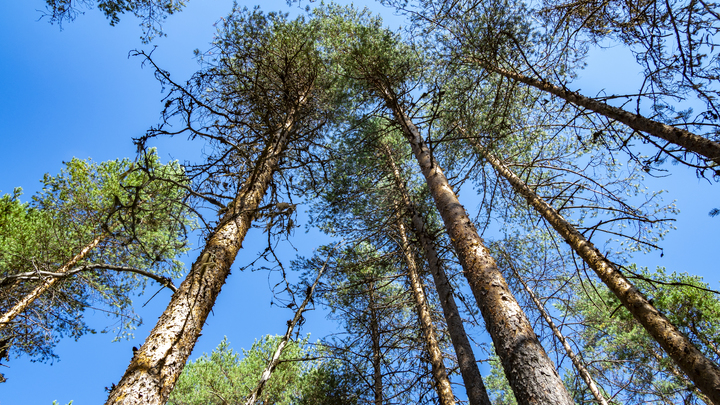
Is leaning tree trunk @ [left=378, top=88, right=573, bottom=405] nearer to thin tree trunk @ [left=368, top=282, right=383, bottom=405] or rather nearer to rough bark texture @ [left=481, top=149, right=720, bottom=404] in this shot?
rough bark texture @ [left=481, top=149, right=720, bottom=404]

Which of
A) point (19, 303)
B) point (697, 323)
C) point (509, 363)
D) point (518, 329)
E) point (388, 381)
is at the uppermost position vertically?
point (19, 303)

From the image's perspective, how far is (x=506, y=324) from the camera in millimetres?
2887

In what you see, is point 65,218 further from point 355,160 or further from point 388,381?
point 388,381

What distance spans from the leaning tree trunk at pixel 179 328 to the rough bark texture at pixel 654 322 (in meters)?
4.28

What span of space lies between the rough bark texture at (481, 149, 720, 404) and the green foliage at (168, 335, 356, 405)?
17.8 feet

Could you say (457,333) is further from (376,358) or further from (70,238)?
(70,238)

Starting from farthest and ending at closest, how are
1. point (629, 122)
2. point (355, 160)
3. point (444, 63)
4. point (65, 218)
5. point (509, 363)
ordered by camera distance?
point (65, 218)
point (355, 160)
point (444, 63)
point (629, 122)
point (509, 363)

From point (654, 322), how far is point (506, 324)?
1925mm

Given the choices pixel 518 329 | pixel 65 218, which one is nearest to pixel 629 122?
pixel 518 329

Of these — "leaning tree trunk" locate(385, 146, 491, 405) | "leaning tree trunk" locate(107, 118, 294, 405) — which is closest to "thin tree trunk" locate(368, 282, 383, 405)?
"leaning tree trunk" locate(385, 146, 491, 405)

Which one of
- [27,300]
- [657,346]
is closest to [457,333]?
[657,346]

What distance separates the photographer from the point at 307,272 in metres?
7.07

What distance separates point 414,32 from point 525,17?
2.10 meters

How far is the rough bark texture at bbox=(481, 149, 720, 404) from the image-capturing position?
277 cm
